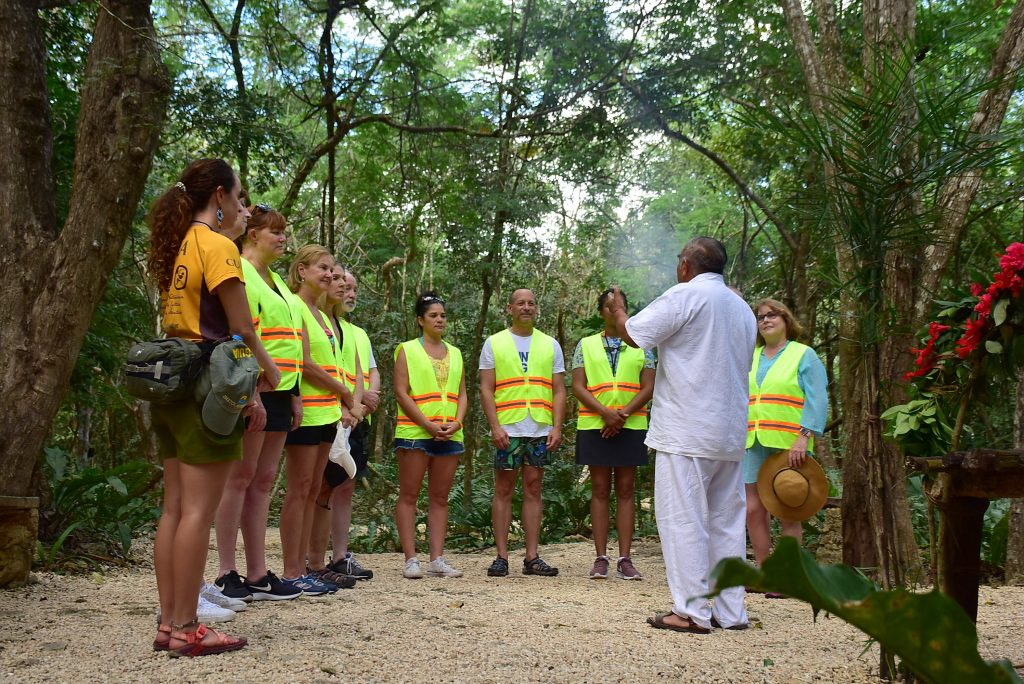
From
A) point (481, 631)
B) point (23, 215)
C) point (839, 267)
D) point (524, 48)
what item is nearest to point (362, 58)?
point (524, 48)

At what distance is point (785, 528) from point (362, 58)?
7166 millimetres

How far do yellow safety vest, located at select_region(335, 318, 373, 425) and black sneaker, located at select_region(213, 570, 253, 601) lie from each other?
1.42 metres

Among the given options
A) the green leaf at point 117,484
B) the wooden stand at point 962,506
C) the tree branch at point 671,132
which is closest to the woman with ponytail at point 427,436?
the green leaf at point 117,484

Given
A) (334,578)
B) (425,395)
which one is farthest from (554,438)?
(334,578)

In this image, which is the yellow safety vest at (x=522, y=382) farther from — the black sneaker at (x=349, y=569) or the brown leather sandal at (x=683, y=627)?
the brown leather sandal at (x=683, y=627)

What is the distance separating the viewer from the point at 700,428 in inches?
178

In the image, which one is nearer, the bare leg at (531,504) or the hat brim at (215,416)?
the hat brim at (215,416)

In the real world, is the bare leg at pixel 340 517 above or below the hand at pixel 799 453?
below

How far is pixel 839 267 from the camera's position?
5.23m

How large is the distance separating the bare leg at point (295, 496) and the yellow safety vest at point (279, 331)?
0.54 metres

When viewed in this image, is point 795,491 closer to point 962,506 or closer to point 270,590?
point 962,506

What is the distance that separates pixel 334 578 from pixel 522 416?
1.70m

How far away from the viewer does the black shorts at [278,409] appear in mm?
4617

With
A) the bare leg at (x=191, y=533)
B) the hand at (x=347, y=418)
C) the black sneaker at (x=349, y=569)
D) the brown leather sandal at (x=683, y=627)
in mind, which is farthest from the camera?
the black sneaker at (x=349, y=569)
